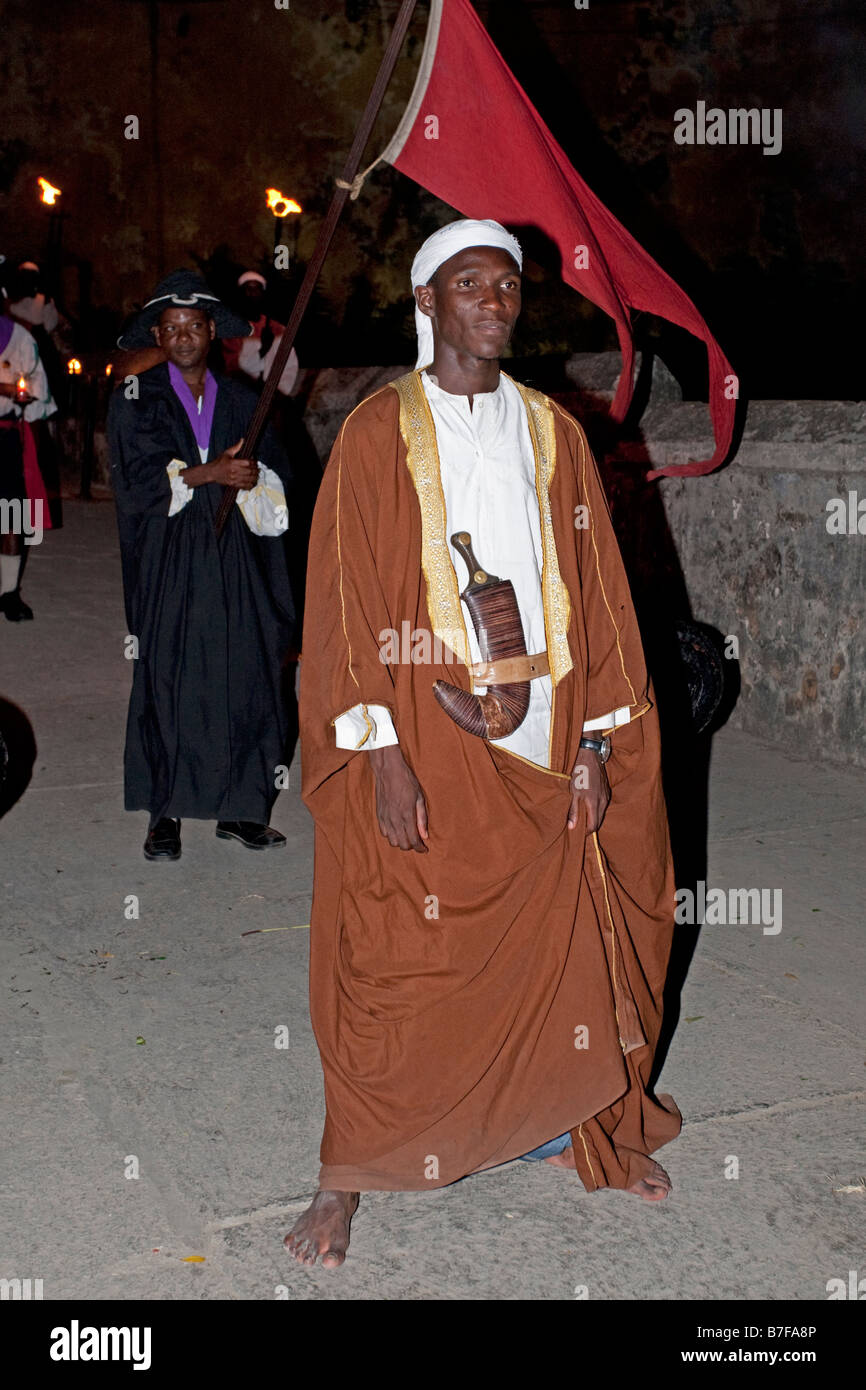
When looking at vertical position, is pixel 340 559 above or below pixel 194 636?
above

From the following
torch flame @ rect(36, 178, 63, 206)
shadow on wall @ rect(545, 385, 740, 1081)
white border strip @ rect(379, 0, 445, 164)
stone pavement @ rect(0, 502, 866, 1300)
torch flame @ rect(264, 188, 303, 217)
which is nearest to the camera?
stone pavement @ rect(0, 502, 866, 1300)

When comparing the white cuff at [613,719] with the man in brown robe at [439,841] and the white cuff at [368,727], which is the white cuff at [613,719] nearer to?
the man in brown robe at [439,841]

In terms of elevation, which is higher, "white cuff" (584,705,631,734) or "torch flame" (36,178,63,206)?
"torch flame" (36,178,63,206)

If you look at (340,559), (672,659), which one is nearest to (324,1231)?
(340,559)

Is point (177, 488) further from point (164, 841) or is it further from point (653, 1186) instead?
point (653, 1186)

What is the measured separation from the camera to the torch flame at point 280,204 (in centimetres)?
1811

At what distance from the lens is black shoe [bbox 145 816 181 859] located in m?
5.54

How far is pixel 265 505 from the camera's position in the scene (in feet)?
18.5

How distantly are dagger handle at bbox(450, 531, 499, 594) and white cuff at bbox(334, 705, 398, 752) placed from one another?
12.6 inches

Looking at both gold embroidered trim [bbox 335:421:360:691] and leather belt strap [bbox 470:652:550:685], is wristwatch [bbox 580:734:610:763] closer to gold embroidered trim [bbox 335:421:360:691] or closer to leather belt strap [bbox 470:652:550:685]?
leather belt strap [bbox 470:652:550:685]

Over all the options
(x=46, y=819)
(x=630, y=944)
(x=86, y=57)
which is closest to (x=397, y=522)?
(x=630, y=944)

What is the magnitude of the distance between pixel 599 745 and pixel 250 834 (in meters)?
2.69

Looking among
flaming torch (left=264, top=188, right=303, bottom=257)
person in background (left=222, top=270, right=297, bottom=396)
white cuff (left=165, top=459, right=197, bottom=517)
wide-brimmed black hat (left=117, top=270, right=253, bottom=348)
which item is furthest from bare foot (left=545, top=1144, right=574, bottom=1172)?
flaming torch (left=264, top=188, right=303, bottom=257)

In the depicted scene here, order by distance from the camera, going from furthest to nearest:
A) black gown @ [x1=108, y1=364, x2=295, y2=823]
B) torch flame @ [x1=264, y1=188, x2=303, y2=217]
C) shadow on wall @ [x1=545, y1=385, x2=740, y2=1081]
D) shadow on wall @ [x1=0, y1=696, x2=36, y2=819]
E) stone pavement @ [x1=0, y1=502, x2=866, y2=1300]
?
torch flame @ [x1=264, y1=188, x2=303, y2=217] → shadow on wall @ [x1=0, y1=696, x2=36, y2=819] → black gown @ [x1=108, y1=364, x2=295, y2=823] → shadow on wall @ [x1=545, y1=385, x2=740, y2=1081] → stone pavement @ [x1=0, y1=502, x2=866, y2=1300]
